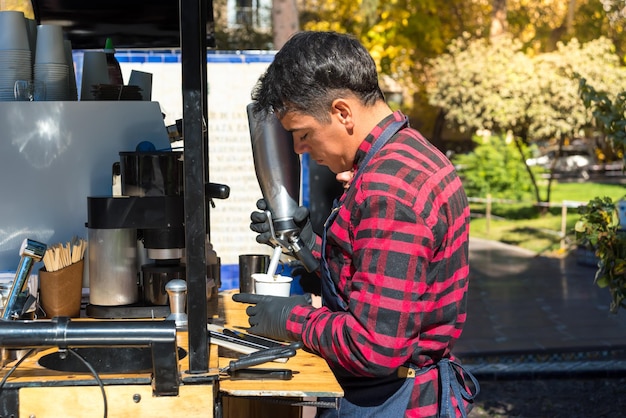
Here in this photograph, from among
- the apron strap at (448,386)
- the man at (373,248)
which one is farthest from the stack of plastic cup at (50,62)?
the apron strap at (448,386)

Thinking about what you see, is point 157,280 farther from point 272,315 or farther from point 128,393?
point 128,393

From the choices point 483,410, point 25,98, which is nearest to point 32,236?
point 25,98

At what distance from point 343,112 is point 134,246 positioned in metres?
1.04

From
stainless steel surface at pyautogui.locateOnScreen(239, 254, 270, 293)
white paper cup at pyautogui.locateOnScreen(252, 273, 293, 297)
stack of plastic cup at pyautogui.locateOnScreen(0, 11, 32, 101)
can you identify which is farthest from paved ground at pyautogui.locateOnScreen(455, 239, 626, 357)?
stack of plastic cup at pyautogui.locateOnScreen(0, 11, 32, 101)

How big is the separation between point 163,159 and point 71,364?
34.7 inches

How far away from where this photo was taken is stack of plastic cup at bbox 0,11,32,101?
3010 millimetres

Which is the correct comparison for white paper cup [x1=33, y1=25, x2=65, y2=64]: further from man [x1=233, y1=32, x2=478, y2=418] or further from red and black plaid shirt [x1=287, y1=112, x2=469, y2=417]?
red and black plaid shirt [x1=287, y1=112, x2=469, y2=417]

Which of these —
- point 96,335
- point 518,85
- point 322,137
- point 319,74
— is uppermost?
point 518,85

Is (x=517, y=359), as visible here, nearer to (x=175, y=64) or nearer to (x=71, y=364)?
(x=175, y=64)

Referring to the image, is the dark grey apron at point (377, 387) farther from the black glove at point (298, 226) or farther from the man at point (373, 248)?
the black glove at point (298, 226)

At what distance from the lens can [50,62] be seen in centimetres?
309

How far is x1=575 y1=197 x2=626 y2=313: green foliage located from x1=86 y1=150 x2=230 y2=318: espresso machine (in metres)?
2.70

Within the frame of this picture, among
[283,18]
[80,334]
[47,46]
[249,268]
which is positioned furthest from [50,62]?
[283,18]

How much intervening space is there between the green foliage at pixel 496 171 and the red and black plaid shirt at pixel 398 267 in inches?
659
